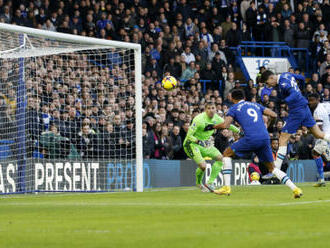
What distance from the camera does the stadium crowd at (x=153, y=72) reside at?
1769cm

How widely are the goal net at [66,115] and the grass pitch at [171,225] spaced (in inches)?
233

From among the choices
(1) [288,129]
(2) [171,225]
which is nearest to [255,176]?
(1) [288,129]

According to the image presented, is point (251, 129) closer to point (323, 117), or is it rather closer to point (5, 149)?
point (323, 117)

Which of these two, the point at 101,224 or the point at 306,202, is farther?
the point at 306,202

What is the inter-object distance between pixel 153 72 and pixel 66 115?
584cm

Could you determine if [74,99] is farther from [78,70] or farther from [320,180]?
[320,180]

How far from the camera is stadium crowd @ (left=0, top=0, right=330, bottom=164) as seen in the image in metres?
17.7

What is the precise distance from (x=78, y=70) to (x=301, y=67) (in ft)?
44.1

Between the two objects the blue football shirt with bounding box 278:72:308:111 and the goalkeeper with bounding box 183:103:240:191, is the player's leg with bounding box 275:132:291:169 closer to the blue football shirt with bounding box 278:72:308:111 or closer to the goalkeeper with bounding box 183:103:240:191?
the blue football shirt with bounding box 278:72:308:111

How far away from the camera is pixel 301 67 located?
30.3m

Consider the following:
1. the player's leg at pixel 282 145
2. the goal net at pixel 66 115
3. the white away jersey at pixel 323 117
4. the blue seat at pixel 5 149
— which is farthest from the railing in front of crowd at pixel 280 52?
the blue seat at pixel 5 149

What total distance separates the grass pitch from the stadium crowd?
22.4 feet

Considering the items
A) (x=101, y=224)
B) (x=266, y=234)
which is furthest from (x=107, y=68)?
(x=266, y=234)

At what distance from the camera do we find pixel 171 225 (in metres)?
7.53
